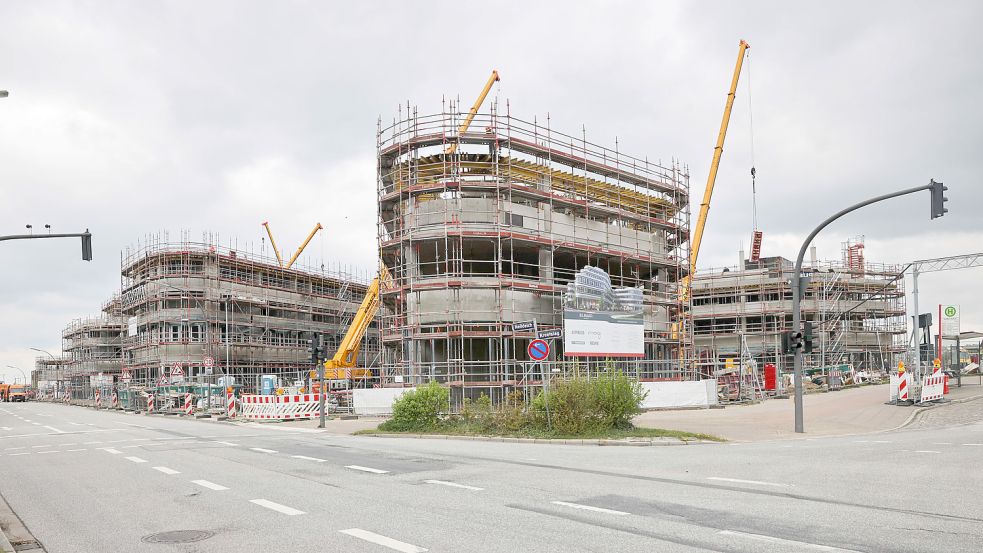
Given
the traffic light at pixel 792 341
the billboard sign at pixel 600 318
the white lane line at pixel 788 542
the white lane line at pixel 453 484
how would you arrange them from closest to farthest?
the white lane line at pixel 788 542
the white lane line at pixel 453 484
the traffic light at pixel 792 341
the billboard sign at pixel 600 318

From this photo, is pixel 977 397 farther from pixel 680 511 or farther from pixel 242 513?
pixel 242 513

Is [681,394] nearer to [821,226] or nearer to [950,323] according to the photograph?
[821,226]

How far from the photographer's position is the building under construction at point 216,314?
57.0 m

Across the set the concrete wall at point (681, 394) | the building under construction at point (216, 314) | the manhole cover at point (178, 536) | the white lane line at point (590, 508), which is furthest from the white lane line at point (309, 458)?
the building under construction at point (216, 314)

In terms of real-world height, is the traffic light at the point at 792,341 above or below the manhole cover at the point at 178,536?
above

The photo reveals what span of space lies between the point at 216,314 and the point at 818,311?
50686mm

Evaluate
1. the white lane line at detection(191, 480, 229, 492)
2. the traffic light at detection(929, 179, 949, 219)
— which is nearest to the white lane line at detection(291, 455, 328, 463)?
the white lane line at detection(191, 480, 229, 492)

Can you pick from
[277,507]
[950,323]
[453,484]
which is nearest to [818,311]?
[950,323]

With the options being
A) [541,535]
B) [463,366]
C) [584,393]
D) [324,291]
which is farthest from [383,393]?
[324,291]

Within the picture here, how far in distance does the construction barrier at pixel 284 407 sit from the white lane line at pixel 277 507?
997 inches

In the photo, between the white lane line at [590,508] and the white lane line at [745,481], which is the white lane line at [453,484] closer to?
the white lane line at [590,508]

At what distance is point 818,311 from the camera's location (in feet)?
225

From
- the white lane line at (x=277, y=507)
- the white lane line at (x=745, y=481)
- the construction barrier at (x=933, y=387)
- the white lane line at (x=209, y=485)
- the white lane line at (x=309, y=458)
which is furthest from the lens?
the construction barrier at (x=933, y=387)

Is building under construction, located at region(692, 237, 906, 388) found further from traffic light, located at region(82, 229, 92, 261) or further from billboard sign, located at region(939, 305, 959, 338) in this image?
traffic light, located at region(82, 229, 92, 261)
